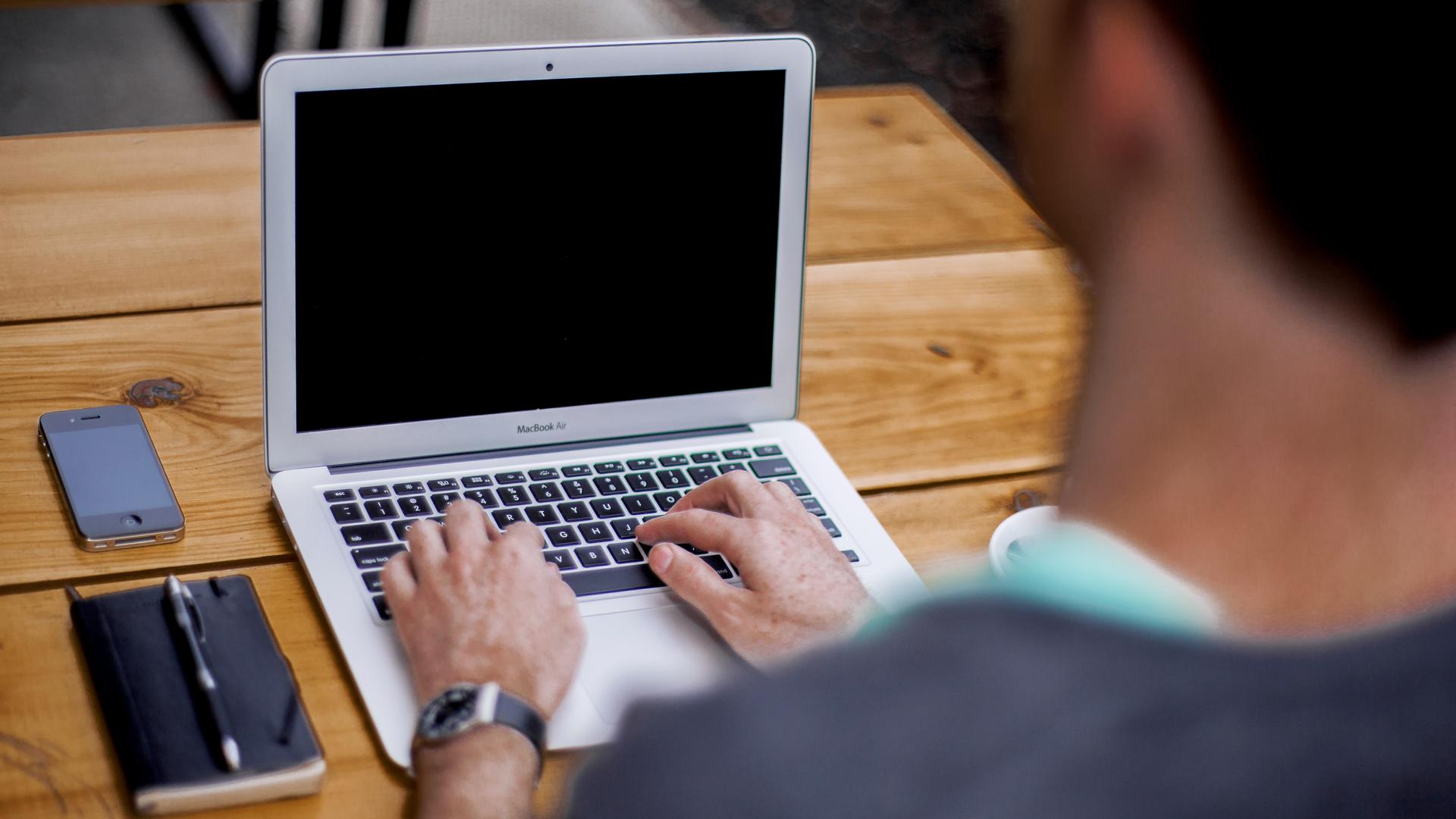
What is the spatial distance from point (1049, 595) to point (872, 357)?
85 cm

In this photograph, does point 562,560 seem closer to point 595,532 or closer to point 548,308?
point 595,532

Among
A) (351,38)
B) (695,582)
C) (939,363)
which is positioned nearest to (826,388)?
(939,363)

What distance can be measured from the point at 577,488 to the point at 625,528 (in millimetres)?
51

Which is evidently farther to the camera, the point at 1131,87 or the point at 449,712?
the point at 449,712

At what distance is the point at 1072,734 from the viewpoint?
0.37 meters

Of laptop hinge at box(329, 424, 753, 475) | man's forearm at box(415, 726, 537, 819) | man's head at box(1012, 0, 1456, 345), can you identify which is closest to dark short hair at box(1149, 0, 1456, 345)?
man's head at box(1012, 0, 1456, 345)

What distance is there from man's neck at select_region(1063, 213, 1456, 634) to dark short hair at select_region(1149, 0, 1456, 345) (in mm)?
16

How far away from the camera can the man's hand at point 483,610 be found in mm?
841

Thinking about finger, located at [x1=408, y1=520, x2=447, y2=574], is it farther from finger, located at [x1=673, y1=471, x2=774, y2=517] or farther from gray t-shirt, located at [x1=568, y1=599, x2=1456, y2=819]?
gray t-shirt, located at [x1=568, y1=599, x2=1456, y2=819]

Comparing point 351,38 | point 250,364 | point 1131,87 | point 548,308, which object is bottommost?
point 351,38

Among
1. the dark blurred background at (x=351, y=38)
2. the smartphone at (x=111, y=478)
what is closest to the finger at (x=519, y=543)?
the smartphone at (x=111, y=478)

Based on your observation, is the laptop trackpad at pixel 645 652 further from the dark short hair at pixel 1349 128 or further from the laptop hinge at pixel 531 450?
the dark short hair at pixel 1349 128

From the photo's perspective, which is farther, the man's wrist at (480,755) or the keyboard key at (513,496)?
the keyboard key at (513,496)

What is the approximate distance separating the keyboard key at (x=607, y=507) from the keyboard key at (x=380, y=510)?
5.2 inches
